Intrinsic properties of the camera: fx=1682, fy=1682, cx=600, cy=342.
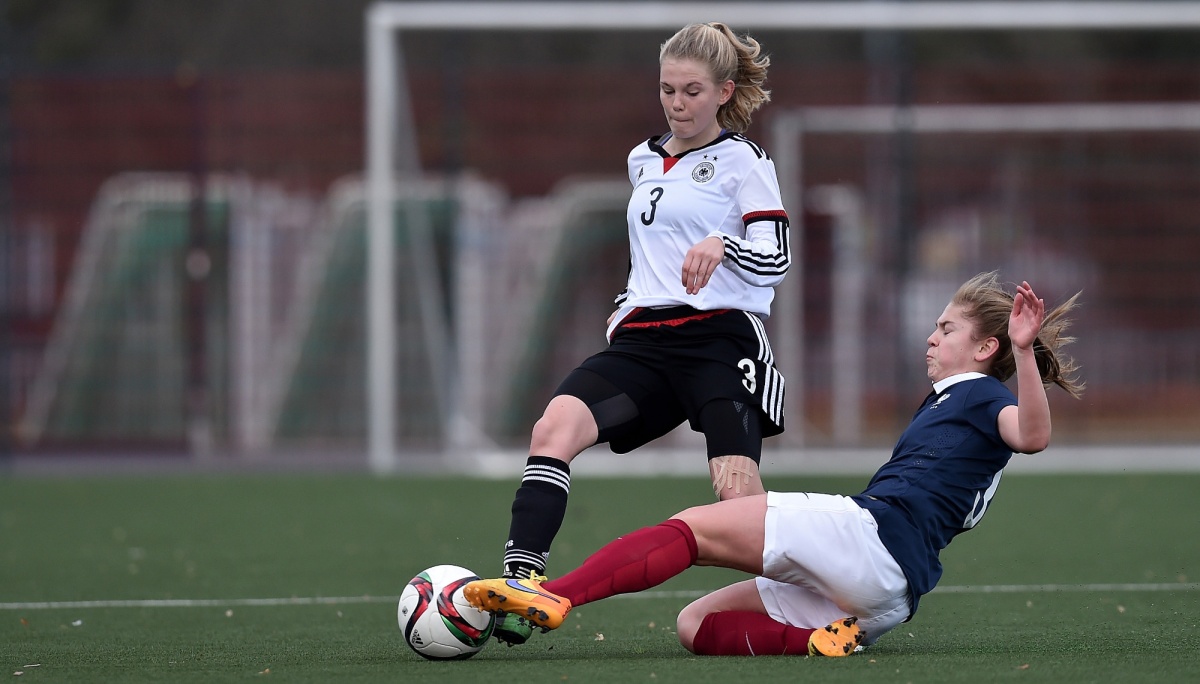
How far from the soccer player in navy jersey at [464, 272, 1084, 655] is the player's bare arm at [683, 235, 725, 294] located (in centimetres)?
Answer: 55

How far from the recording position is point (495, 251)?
1440 cm

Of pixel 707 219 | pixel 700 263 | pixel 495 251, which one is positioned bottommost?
pixel 495 251

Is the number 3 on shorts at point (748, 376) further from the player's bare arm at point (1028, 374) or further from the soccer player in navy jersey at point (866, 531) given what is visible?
the player's bare arm at point (1028, 374)

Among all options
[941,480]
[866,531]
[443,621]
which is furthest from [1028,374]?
[443,621]

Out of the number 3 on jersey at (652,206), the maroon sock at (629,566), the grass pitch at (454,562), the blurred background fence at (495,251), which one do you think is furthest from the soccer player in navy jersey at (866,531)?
the blurred background fence at (495,251)

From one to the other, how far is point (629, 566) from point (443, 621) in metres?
0.48

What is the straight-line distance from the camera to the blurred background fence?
44.3ft

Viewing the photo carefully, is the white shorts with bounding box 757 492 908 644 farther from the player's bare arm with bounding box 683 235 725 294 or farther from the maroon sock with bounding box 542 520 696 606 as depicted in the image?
the player's bare arm with bounding box 683 235 725 294

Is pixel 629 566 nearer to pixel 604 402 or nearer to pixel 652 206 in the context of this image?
pixel 604 402

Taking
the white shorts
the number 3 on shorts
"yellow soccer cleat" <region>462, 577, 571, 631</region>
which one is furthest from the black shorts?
"yellow soccer cleat" <region>462, 577, 571, 631</region>

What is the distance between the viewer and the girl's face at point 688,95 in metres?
4.57

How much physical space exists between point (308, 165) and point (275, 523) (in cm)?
696

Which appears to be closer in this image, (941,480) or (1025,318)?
(1025,318)

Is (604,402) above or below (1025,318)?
below
